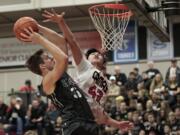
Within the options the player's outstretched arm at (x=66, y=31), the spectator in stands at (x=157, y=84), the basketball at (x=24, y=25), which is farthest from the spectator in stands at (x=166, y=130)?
the basketball at (x=24, y=25)

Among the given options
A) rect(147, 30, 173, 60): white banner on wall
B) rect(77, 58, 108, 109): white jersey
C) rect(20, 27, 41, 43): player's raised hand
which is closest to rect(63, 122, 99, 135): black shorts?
rect(77, 58, 108, 109): white jersey

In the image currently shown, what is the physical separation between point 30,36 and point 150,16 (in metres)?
2.91

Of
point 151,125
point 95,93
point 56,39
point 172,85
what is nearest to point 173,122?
point 151,125

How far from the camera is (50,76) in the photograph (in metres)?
5.33

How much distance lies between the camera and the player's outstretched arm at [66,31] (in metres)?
5.60

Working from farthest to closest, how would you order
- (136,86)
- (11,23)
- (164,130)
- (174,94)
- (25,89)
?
(11,23) < (25,89) < (136,86) < (174,94) < (164,130)

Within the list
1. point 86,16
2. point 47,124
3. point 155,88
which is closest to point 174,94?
point 155,88

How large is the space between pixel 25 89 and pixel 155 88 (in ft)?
17.1

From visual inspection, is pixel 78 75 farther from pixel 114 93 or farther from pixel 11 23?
pixel 11 23

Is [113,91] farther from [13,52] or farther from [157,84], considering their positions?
[13,52]

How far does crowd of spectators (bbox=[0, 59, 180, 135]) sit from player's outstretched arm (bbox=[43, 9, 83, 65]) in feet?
22.0

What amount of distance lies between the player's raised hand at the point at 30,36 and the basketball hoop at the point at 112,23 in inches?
101

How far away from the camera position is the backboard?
7.17 m

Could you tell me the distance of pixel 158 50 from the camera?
1947 cm
